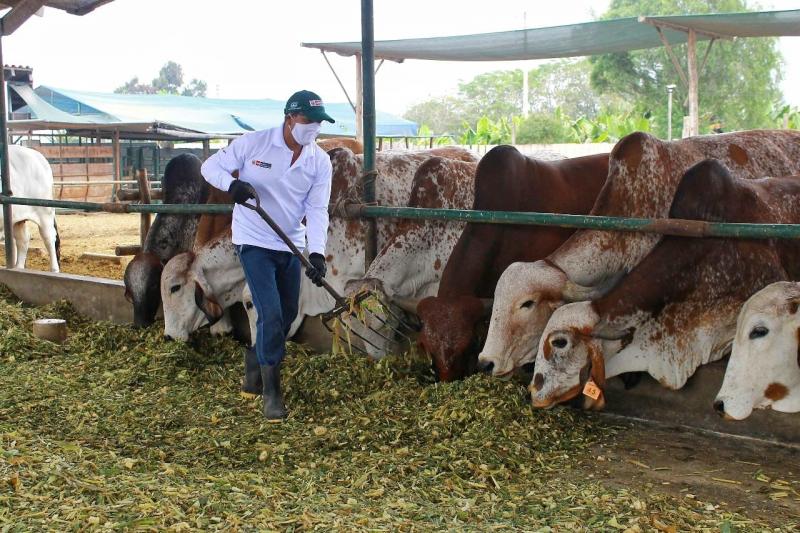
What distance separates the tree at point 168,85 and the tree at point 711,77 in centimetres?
4479

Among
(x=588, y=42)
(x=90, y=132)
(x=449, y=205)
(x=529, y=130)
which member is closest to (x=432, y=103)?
(x=529, y=130)

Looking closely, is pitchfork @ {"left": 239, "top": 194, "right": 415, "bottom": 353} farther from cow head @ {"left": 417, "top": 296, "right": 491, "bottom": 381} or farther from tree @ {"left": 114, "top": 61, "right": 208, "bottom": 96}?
tree @ {"left": 114, "top": 61, "right": 208, "bottom": 96}

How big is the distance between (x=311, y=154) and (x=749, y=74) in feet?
109

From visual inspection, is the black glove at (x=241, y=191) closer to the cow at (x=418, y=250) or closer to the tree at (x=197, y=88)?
the cow at (x=418, y=250)

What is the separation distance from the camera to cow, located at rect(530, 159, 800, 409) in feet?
15.2

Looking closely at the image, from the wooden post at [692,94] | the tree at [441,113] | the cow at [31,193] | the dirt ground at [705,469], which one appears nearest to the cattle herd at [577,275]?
the dirt ground at [705,469]

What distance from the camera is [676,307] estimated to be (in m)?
4.71

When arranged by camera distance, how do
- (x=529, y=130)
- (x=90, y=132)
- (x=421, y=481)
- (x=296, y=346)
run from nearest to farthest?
(x=421, y=481) → (x=296, y=346) → (x=90, y=132) → (x=529, y=130)

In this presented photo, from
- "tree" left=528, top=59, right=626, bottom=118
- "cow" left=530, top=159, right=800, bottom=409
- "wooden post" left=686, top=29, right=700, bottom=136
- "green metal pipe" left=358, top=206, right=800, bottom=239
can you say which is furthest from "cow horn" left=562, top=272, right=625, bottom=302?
"tree" left=528, top=59, right=626, bottom=118

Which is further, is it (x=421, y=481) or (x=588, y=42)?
(x=588, y=42)

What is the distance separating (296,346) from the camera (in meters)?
6.18

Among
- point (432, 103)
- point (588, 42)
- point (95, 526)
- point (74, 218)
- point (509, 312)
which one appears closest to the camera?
point (95, 526)

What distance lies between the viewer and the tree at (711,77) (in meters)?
34.3

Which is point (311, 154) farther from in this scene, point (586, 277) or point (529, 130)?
point (529, 130)
